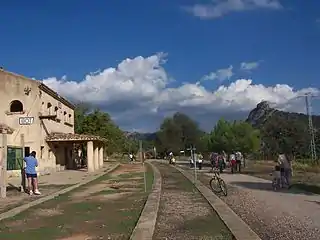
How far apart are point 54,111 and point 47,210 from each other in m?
26.7

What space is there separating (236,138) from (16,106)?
92.2 feet

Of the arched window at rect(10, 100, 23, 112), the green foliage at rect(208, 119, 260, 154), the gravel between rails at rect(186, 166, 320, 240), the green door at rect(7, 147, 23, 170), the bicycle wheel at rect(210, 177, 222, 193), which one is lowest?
the gravel between rails at rect(186, 166, 320, 240)

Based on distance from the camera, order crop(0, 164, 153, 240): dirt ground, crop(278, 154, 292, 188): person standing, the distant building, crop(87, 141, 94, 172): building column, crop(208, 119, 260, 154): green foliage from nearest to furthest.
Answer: crop(0, 164, 153, 240): dirt ground < crop(278, 154, 292, 188): person standing < the distant building < crop(87, 141, 94, 172): building column < crop(208, 119, 260, 154): green foliage

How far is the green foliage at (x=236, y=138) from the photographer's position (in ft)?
178

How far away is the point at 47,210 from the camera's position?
543 inches

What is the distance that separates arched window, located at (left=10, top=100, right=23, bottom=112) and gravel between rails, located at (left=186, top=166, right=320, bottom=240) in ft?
67.1

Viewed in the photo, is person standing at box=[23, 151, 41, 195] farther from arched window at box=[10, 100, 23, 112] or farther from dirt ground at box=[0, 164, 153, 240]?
arched window at box=[10, 100, 23, 112]

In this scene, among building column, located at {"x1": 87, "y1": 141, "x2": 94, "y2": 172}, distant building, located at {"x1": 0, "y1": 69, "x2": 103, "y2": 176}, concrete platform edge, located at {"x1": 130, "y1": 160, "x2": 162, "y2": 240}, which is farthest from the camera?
building column, located at {"x1": 87, "y1": 141, "x2": 94, "y2": 172}

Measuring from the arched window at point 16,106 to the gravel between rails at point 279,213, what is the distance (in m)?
20.4

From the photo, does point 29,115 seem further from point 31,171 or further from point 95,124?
point 95,124

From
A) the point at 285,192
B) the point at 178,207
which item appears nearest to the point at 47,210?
the point at 178,207

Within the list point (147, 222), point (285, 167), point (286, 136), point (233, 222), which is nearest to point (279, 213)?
point (233, 222)

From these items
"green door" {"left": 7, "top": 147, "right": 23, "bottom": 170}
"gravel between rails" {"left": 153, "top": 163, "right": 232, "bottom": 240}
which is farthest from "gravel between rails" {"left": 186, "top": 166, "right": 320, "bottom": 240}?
"green door" {"left": 7, "top": 147, "right": 23, "bottom": 170}

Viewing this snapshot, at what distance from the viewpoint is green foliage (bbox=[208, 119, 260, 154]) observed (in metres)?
54.1
